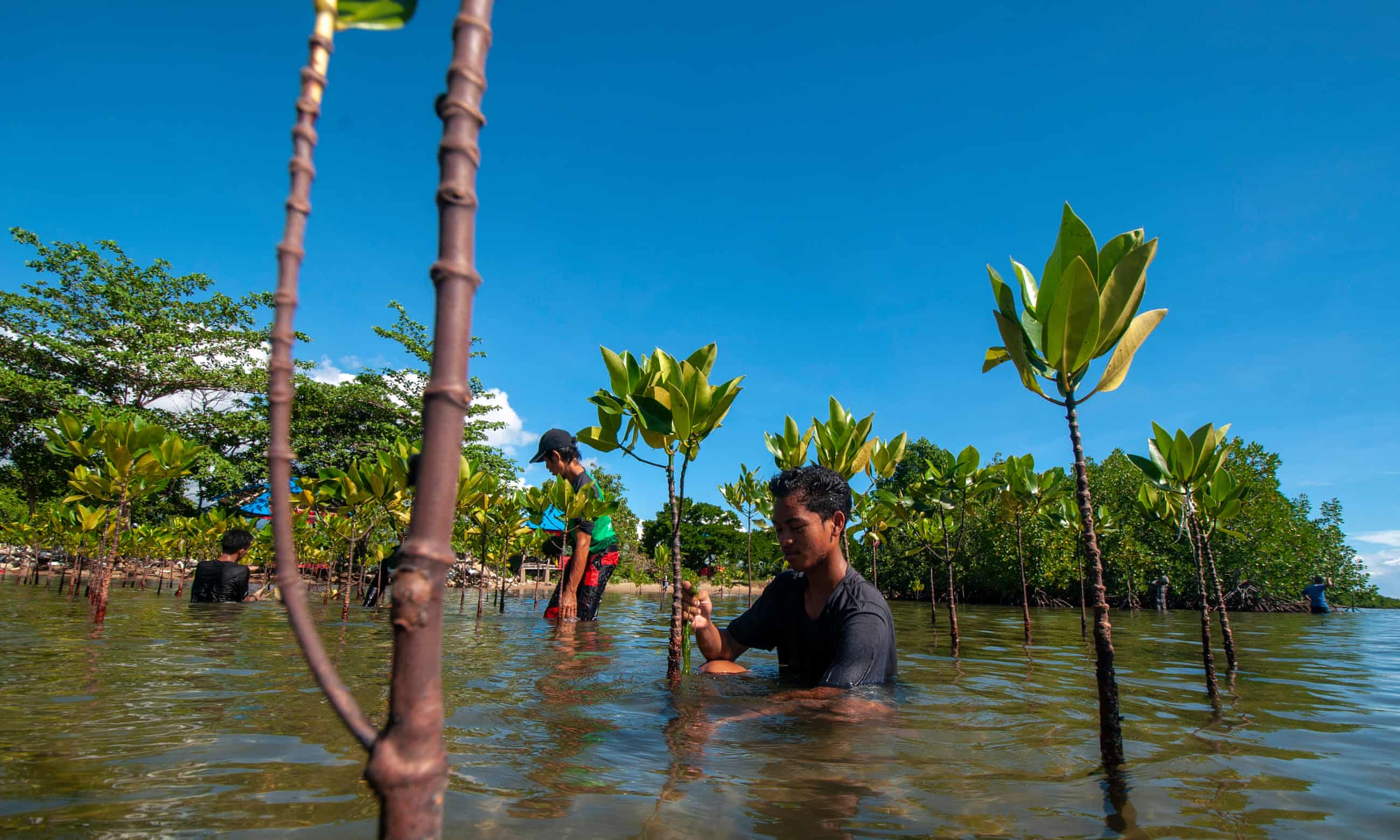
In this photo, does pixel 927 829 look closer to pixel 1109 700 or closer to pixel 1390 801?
pixel 1109 700

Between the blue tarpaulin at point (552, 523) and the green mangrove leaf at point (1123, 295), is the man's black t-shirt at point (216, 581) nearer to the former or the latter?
the blue tarpaulin at point (552, 523)

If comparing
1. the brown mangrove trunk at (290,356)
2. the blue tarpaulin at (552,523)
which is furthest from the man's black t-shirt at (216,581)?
the brown mangrove trunk at (290,356)

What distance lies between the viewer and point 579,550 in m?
7.13

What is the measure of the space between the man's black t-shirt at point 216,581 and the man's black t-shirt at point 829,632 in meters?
9.48

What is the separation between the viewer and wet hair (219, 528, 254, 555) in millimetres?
10227

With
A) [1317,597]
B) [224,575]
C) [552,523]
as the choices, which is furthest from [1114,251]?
[1317,597]

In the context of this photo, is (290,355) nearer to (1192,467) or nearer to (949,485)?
(1192,467)

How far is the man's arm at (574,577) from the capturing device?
23.4 feet

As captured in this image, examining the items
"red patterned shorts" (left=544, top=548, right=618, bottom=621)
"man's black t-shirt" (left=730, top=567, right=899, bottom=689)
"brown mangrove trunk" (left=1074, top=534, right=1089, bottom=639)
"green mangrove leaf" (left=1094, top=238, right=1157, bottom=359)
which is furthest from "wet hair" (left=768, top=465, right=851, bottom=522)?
"brown mangrove trunk" (left=1074, top=534, right=1089, bottom=639)

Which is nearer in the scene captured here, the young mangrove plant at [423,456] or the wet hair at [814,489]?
the young mangrove plant at [423,456]

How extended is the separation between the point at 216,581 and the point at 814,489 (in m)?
10.5

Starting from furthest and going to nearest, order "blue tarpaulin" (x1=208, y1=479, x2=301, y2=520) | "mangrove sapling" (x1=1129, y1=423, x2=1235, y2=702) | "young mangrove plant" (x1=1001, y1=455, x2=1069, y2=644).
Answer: "blue tarpaulin" (x1=208, y1=479, x2=301, y2=520)
"young mangrove plant" (x1=1001, y1=455, x2=1069, y2=644)
"mangrove sapling" (x1=1129, y1=423, x2=1235, y2=702)

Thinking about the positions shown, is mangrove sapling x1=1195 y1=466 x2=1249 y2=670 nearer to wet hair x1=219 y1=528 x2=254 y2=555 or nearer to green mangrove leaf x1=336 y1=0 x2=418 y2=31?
green mangrove leaf x1=336 y1=0 x2=418 y2=31

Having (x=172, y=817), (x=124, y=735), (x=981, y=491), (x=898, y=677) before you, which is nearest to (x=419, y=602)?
(x=172, y=817)
